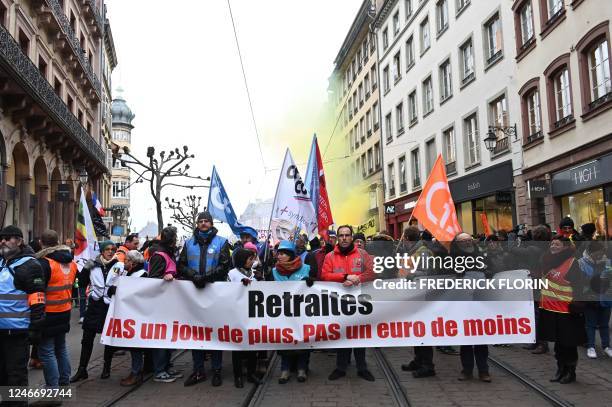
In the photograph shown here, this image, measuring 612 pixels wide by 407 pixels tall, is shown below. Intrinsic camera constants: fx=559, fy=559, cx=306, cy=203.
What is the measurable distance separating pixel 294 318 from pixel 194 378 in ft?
4.59

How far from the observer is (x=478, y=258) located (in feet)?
22.6

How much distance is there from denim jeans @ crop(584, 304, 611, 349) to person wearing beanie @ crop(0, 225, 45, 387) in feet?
23.0

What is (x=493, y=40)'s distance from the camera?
22.2 meters

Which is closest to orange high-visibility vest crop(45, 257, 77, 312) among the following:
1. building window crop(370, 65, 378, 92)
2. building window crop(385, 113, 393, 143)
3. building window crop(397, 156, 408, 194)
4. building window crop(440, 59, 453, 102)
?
building window crop(440, 59, 453, 102)

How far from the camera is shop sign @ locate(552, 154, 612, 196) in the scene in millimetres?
14547

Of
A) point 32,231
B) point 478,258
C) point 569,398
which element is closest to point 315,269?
point 478,258

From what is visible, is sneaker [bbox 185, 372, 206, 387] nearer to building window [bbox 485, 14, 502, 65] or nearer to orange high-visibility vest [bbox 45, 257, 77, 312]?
orange high-visibility vest [bbox 45, 257, 77, 312]

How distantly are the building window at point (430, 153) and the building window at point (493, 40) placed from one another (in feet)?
21.4

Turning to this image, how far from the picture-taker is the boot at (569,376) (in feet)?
20.8

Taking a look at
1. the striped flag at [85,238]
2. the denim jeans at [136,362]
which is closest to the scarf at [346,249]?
the denim jeans at [136,362]

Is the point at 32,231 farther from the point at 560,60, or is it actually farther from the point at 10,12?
the point at 560,60

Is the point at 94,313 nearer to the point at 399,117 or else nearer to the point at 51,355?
the point at 51,355

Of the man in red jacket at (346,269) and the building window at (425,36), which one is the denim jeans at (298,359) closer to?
the man in red jacket at (346,269)

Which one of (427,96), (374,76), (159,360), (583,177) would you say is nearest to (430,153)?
(427,96)
